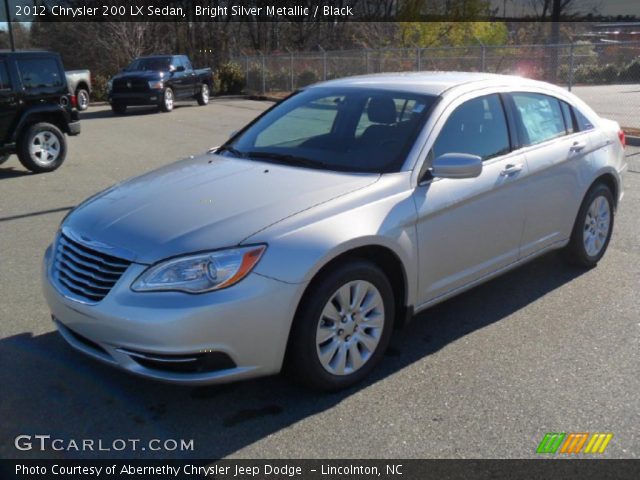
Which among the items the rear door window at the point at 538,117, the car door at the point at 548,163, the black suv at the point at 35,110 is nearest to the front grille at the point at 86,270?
the car door at the point at 548,163

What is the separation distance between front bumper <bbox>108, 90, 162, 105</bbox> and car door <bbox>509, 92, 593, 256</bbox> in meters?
17.6

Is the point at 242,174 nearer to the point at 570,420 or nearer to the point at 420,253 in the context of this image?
the point at 420,253

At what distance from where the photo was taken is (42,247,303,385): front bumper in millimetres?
3062

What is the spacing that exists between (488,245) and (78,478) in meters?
2.81

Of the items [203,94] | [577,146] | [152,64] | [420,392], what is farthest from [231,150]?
[203,94]

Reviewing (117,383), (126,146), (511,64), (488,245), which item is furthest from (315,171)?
(511,64)

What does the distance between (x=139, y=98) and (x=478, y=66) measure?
11.5 metres

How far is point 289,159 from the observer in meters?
4.29

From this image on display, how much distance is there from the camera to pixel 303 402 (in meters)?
3.53

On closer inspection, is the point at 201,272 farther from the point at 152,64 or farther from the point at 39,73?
the point at 152,64

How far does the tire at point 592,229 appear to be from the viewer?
5.24 metres

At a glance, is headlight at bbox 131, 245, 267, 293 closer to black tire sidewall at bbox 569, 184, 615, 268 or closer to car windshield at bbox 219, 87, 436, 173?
car windshield at bbox 219, 87, 436, 173

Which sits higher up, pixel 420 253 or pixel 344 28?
pixel 344 28

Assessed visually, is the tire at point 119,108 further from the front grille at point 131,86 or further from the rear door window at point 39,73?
the rear door window at point 39,73
